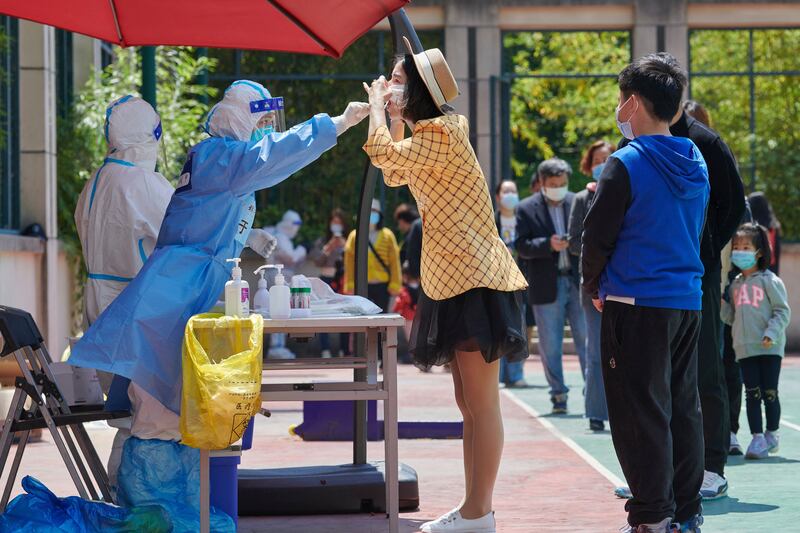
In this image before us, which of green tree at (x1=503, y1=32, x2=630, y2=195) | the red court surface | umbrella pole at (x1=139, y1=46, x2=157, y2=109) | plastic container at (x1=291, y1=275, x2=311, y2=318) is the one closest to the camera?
plastic container at (x1=291, y1=275, x2=311, y2=318)

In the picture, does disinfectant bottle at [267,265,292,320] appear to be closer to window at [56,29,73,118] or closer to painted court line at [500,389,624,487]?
painted court line at [500,389,624,487]

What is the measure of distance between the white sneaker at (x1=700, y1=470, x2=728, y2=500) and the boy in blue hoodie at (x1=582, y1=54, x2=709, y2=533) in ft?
4.57

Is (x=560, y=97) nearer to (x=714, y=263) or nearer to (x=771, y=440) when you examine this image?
(x=771, y=440)

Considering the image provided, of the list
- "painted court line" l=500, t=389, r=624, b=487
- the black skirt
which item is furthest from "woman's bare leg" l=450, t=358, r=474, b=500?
"painted court line" l=500, t=389, r=624, b=487

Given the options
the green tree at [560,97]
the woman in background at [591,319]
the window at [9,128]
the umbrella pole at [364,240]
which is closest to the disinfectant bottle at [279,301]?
the umbrella pole at [364,240]

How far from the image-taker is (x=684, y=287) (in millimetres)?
5820

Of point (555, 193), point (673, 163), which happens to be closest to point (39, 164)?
point (555, 193)

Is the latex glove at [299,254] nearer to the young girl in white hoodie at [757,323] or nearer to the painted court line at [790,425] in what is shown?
the painted court line at [790,425]

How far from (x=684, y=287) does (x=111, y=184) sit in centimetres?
282

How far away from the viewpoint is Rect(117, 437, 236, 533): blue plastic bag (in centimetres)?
613

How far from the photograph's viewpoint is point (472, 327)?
20.3 ft

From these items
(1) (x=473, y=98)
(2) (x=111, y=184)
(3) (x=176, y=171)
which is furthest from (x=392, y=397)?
(1) (x=473, y=98)

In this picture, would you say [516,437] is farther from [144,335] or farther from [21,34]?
[21,34]

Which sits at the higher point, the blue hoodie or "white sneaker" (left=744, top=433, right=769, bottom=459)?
the blue hoodie
